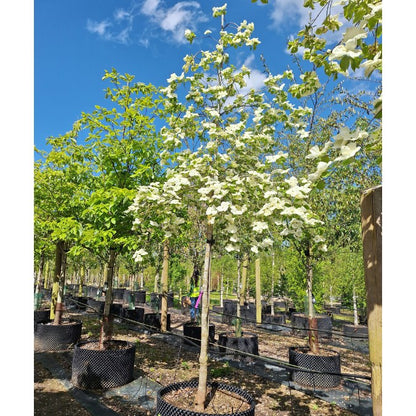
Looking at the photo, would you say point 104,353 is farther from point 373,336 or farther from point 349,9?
point 349,9

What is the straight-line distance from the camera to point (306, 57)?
210 cm

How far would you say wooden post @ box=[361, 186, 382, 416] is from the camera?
44.7 inches

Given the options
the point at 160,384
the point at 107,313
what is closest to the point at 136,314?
the point at 107,313

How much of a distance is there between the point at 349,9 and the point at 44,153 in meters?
9.32

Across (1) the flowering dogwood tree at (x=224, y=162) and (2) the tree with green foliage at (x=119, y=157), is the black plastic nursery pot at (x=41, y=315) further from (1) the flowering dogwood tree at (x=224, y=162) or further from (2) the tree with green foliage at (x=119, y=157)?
(1) the flowering dogwood tree at (x=224, y=162)

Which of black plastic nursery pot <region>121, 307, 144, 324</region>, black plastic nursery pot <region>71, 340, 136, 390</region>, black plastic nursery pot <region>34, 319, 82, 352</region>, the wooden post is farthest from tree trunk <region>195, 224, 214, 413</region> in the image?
black plastic nursery pot <region>121, 307, 144, 324</region>

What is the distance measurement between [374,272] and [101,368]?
18.5 feet

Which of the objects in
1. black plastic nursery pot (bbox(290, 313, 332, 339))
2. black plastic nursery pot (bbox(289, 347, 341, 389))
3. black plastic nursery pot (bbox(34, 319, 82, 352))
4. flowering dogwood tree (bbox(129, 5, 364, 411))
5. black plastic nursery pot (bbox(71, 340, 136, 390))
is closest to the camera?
flowering dogwood tree (bbox(129, 5, 364, 411))

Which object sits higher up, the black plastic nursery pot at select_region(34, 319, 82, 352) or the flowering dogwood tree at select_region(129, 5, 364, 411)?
the flowering dogwood tree at select_region(129, 5, 364, 411)

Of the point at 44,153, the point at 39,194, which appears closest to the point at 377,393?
the point at 39,194

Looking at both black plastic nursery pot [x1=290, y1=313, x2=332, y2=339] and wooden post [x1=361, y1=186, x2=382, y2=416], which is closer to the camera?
wooden post [x1=361, y1=186, x2=382, y2=416]

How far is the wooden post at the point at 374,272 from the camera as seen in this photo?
1.14 metres

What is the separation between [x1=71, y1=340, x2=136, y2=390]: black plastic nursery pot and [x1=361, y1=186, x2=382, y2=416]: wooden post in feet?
17.6

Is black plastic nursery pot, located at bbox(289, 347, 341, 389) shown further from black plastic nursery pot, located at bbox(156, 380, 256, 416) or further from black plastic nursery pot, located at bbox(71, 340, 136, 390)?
black plastic nursery pot, located at bbox(71, 340, 136, 390)
